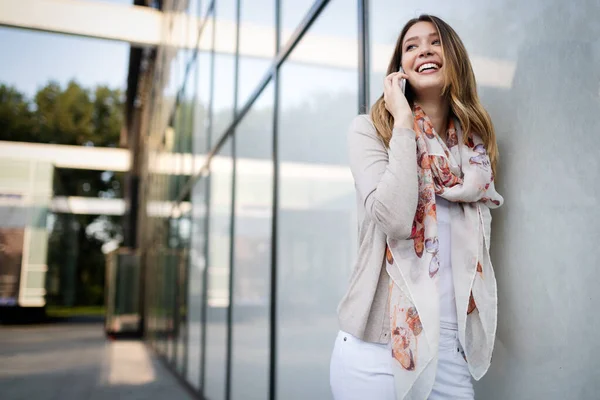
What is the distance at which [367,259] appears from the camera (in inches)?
58.1

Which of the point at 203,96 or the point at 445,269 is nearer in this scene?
the point at 445,269

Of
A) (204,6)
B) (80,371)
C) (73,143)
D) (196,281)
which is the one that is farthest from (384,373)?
(73,143)

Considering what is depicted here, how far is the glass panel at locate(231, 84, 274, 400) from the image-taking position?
148 inches

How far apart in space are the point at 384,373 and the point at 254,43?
11.2ft

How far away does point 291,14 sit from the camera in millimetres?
3475

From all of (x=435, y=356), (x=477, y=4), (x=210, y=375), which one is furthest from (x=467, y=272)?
(x=210, y=375)

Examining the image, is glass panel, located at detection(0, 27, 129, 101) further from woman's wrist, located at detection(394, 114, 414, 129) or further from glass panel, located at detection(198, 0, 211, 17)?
woman's wrist, located at detection(394, 114, 414, 129)

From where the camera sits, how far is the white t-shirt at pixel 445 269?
138cm

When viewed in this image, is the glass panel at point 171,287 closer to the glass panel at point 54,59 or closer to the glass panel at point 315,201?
the glass panel at point 54,59

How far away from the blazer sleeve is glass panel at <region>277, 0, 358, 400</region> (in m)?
1.02

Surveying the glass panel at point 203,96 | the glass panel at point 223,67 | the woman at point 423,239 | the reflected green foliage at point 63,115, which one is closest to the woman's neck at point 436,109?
the woman at point 423,239

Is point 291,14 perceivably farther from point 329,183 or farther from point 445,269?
point 445,269

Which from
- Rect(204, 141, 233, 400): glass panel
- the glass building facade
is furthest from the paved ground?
Rect(204, 141, 233, 400): glass panel

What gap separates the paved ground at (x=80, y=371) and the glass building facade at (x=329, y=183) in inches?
33.2
